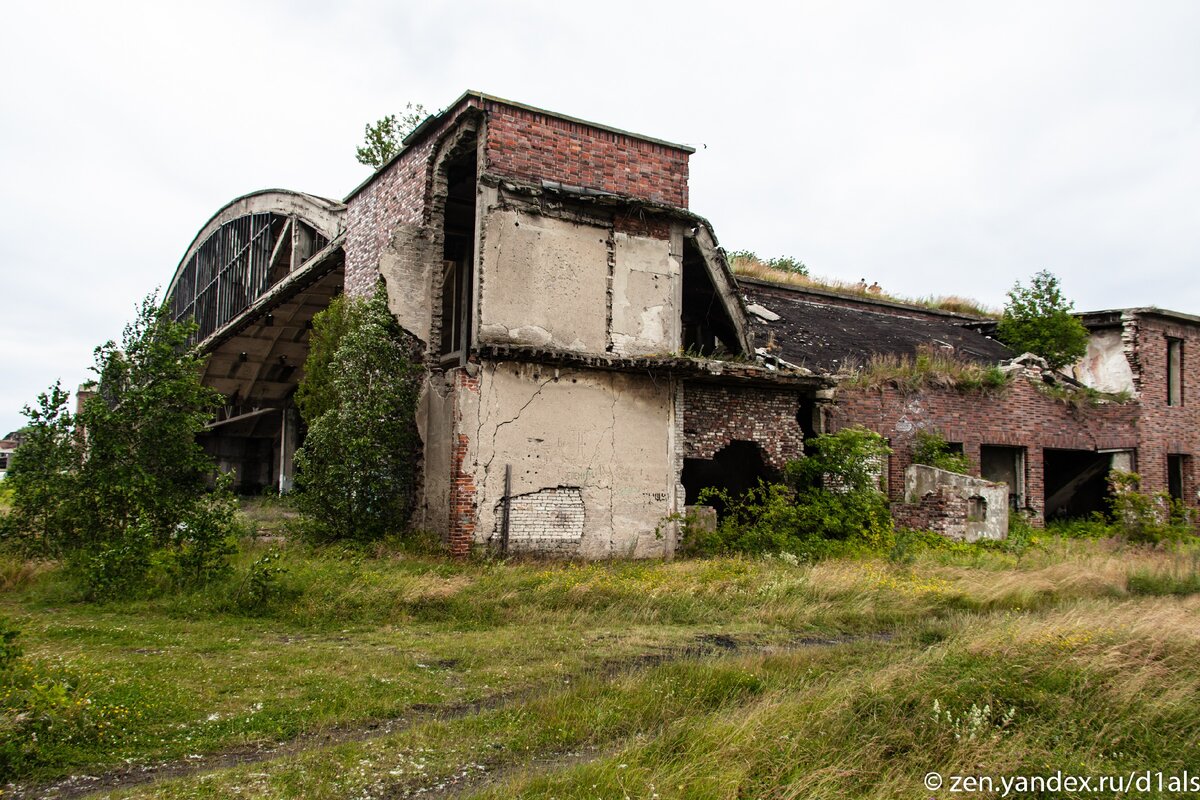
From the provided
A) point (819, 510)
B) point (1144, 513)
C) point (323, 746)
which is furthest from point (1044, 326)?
point (323, 746)

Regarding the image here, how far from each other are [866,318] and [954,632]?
51.2ft

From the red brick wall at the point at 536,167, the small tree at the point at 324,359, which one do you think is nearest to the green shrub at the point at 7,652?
the small tree at the point at 324,359

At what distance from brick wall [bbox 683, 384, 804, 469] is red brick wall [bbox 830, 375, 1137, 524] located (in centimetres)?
148

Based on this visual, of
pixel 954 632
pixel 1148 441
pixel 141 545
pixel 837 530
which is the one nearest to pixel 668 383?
pixel 837 530

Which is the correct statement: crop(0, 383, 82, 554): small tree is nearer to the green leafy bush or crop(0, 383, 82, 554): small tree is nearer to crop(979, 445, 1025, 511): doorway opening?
the green leafy bush

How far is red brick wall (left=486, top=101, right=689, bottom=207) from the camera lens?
1254 centimetres

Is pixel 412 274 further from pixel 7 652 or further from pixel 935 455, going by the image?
pixel 935 455

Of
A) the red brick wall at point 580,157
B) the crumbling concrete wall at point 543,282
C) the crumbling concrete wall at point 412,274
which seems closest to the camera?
the crumbling concrete wall at point 543,282

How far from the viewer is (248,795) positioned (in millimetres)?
4098

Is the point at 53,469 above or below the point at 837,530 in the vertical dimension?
above

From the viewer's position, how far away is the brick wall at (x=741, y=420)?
44.8ft

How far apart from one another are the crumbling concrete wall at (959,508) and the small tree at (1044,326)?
6914 mm

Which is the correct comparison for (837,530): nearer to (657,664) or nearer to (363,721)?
(657,664)

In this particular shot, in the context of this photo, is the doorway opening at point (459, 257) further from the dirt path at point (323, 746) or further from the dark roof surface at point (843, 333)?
the dirt path at point (323, 746)
